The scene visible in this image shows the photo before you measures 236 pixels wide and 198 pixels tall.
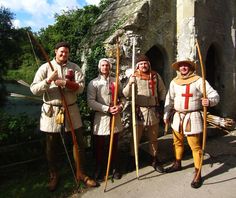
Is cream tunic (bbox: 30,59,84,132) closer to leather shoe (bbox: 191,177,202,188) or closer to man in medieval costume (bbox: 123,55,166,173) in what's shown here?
man in medieval costume (bbox: 123,55,166,173)

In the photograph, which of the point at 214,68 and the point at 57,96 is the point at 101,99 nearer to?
the point at 57,96

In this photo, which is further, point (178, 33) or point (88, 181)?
point (178, 33)

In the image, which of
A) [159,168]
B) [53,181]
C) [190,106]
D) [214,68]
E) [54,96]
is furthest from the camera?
[214,68]

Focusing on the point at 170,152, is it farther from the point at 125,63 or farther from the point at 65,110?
the point at 65,110

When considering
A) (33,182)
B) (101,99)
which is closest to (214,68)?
(101,99)

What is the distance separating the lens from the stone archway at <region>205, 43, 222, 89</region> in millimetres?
8617

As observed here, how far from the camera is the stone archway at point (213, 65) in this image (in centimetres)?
862

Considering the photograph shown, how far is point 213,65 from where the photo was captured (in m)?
8.80

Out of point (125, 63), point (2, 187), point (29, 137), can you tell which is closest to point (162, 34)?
point (125, 63)

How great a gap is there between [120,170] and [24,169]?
5.27 ft

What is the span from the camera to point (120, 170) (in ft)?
17.6

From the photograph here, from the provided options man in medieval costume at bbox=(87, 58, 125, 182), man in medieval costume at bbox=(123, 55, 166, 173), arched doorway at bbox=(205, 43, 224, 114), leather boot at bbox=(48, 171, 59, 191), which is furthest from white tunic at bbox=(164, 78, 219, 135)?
arched doorway at bbox=(205, 43, 224, 114)

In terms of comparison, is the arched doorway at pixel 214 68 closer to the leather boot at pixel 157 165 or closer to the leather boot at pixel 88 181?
the leather boot at pixel 157 165

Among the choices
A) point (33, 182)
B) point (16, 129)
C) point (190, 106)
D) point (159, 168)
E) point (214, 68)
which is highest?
point (214, 68)
